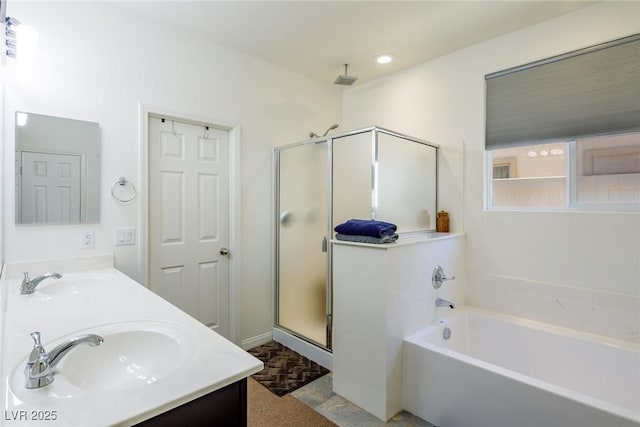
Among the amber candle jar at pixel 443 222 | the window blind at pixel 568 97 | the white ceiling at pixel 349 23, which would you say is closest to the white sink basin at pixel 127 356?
the white ceiling at pixel 349 23

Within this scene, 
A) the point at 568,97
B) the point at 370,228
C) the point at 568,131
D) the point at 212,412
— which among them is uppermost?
the point at 568,97

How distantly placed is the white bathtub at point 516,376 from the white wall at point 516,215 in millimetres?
184

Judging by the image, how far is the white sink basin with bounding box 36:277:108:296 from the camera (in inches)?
66.4

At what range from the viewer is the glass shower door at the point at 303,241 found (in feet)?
8.75

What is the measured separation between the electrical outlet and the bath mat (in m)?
1.45

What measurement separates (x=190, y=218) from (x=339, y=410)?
175 centimetres

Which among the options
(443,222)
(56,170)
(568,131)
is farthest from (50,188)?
(568,131)

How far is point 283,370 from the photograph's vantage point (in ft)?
8.24

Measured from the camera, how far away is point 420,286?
2162 millimetres

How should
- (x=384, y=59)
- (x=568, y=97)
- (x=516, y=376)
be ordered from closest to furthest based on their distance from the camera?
(x=516, y=376) → (x=568, y=97) → (x=384, y=59)

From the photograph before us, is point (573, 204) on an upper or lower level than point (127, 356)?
upper

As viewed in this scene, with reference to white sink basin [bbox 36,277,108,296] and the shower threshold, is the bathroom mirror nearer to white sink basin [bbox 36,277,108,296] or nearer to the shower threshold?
white sink basin [bbox 36,277,108,296]

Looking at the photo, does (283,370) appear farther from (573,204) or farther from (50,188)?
(573,204)

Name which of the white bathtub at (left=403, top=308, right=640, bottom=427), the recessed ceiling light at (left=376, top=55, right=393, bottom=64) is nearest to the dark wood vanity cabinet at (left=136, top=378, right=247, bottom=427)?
the white bathtub at (left=403, top=308, right=640, bottom=427)
